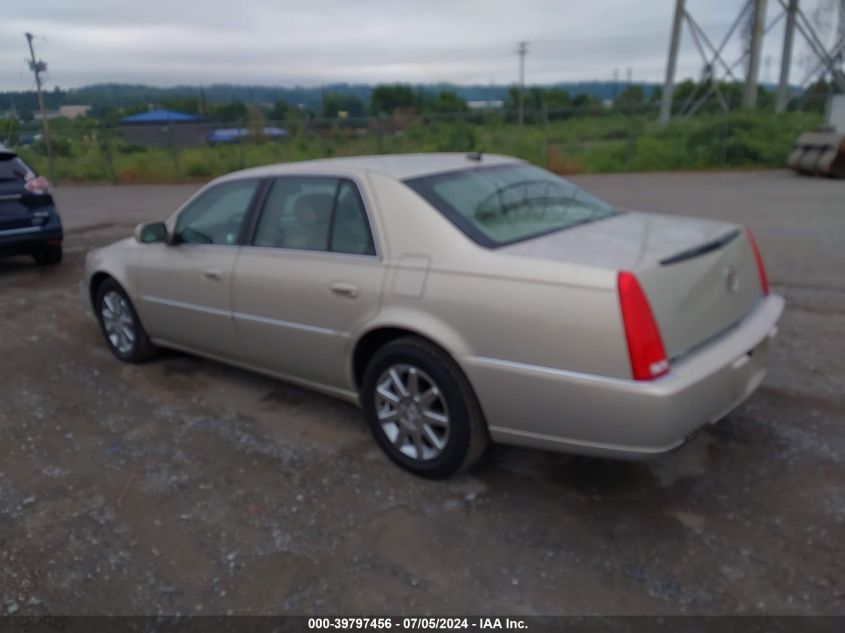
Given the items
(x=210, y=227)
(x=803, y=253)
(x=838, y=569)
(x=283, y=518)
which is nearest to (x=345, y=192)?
(x=210, y=227)

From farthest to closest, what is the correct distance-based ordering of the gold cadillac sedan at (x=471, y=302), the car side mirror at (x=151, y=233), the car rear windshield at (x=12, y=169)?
the car rear windshield at (x=12, y=169) → the car side mirror at (x=151, y=233) → the gold cadillac sedan at (x=471, y=302)

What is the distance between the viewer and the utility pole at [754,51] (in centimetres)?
2511

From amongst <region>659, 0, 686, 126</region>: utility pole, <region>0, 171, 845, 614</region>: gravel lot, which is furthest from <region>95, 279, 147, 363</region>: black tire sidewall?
<region>659, 0, 686, 126</region>: utility pole

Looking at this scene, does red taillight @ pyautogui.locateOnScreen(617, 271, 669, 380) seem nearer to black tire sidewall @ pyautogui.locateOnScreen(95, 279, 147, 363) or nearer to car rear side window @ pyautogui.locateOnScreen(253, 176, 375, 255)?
car rear side window @ pyautogui.locateOnScreen(253, 176, 375, 255)

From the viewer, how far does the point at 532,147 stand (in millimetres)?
21922

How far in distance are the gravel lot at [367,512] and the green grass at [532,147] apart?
53.6 feet

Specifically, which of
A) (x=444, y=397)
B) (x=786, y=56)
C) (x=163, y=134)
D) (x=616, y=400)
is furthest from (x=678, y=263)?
(x=786, y=56)

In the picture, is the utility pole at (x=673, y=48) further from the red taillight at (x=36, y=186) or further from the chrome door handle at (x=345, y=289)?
the chrome door handle at (x=345, y=289)

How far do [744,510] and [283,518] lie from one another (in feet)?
6.85

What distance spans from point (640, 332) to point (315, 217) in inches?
78.9

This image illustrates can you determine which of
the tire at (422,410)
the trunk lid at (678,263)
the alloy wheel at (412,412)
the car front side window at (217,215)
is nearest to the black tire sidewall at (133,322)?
the car front side window at (217,215)

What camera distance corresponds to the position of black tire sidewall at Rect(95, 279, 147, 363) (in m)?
5.30

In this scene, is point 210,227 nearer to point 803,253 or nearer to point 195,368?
point 195,368

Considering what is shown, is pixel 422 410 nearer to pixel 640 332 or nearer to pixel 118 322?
pixel 640 332
